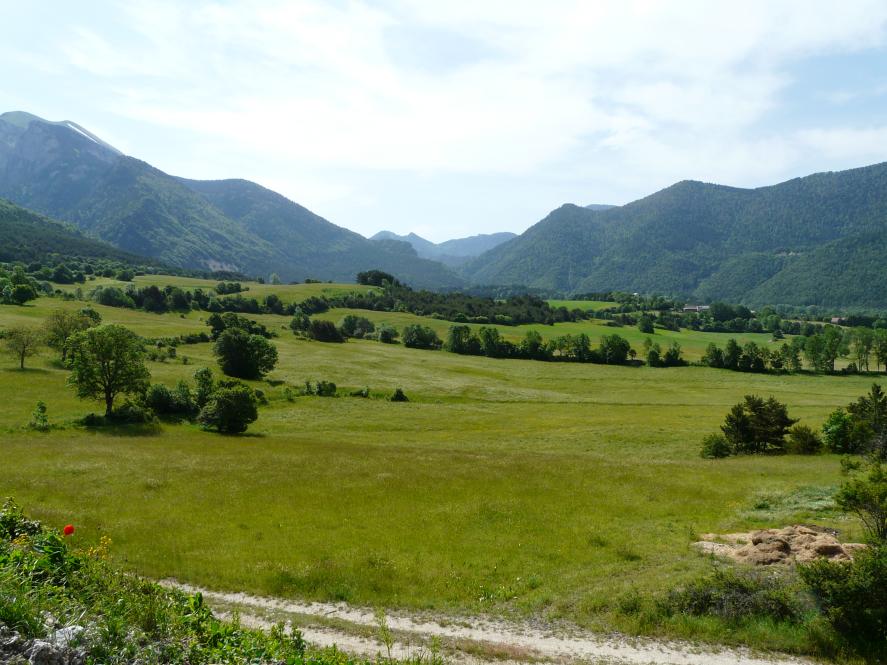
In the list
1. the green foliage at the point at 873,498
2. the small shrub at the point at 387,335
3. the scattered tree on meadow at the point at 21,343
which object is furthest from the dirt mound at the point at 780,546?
the small shrub at the point at 387,335

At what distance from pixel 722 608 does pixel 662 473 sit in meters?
23.2

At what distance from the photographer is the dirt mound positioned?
19359 millimetres

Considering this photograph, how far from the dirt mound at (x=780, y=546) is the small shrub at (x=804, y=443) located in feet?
109

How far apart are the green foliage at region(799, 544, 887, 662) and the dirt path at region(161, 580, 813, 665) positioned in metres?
1.79

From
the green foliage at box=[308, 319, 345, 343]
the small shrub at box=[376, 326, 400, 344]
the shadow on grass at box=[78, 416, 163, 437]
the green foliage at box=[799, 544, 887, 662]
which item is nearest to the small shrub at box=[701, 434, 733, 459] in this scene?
the green foliage at box=[799, 544, 887, 662]

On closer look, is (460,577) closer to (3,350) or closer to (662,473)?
(662,473)

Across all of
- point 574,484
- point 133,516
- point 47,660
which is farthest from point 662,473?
point 47,660

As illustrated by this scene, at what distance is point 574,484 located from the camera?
3416 cm

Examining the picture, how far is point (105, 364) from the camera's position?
53.1 meters

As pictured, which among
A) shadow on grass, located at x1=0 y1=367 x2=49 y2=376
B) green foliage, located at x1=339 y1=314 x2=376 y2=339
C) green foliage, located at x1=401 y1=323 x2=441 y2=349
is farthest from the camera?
green foliage, located at x1=339 y1=314 x2=376 y2=339

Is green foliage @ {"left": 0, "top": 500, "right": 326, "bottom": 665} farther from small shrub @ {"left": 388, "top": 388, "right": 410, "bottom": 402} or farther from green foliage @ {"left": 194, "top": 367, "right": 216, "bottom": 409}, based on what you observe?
small shrub @ {"left": 388, "top": 388, "right": 410, "bottom": 402}

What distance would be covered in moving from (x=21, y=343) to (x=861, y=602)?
94534 mm

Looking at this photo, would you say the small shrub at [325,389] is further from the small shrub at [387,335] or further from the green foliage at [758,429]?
the small shrub at [387,335]

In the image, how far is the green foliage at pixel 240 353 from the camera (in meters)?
91.8
